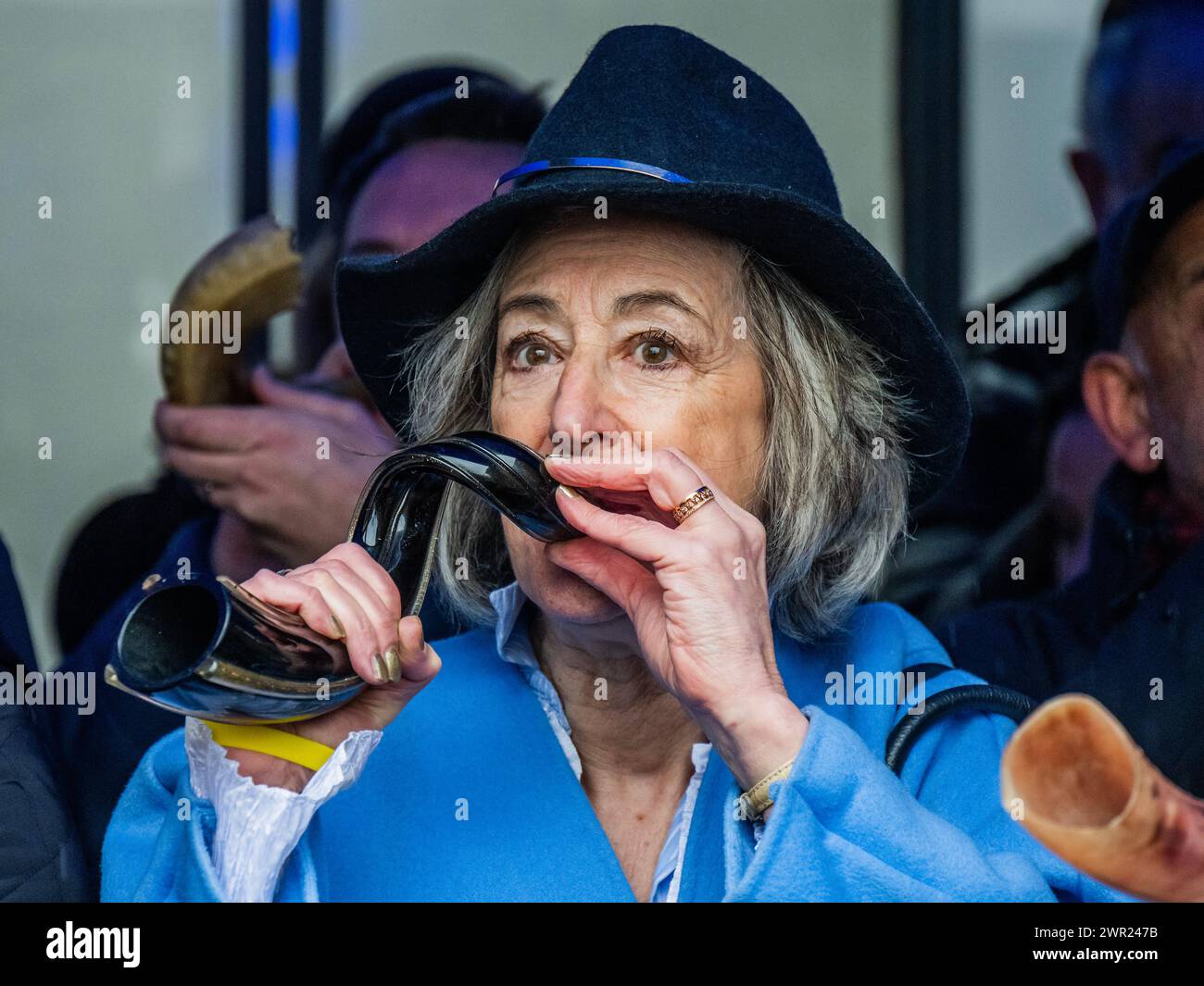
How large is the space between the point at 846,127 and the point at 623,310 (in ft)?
7.92

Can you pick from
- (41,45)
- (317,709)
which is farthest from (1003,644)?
(41,45)

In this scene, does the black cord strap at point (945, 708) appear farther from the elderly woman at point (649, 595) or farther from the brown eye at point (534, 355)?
the brown eye at point (534, 355)

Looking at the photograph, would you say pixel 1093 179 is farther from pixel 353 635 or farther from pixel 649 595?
pixel 353 635

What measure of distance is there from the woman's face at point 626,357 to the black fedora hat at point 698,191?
61 mm

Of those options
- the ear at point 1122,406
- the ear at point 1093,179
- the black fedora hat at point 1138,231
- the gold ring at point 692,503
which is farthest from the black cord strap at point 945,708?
the ear at point 1093,179

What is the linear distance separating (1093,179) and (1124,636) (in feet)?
5.61

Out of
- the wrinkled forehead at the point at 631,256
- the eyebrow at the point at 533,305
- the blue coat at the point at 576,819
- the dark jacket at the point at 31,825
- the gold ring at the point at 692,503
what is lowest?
the dark jacket at the point at 31,825

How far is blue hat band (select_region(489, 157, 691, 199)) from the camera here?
2.05m

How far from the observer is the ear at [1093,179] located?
12.4 feet

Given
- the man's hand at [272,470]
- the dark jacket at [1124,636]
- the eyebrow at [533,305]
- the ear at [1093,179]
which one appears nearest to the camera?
the eyebrow at [533,305]

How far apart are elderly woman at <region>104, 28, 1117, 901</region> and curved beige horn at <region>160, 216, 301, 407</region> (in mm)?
695

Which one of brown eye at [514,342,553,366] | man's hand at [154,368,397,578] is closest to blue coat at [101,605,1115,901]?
brown eye at [514,342,553,366]

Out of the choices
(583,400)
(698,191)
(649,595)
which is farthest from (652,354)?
(649,595)

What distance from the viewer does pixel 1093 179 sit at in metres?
3.84
